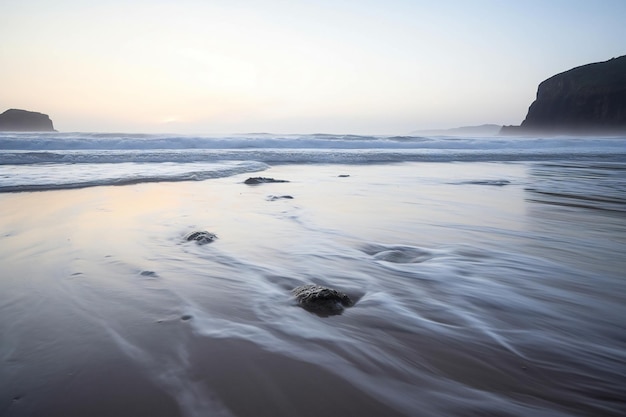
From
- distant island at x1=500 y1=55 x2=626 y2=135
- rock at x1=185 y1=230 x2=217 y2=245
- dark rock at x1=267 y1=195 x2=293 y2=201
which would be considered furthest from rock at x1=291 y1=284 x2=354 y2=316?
distant island at x1=500 y1=55 x2=626 y2=135

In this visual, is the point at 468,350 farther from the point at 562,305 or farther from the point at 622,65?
the point at 622,65

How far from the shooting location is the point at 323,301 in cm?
236

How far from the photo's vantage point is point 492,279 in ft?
9.46

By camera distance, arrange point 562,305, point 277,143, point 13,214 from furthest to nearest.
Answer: point 277,143 → point 13,214 → point 562,305

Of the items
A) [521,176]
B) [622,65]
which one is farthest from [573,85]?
[521,176]

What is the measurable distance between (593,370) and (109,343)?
2225 mm

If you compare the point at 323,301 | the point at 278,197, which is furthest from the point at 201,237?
the point at 278,197

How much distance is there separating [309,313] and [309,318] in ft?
0.20

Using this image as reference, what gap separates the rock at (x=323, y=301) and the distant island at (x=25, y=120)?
74661mm

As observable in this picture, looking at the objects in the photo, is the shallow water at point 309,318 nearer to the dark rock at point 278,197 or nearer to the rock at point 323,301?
the rock at point 323,301

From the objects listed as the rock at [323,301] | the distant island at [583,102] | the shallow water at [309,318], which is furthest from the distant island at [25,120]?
the distant island at [583,102]

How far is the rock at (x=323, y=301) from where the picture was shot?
7.60ft

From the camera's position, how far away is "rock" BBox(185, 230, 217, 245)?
3.80m

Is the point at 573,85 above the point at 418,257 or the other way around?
above
